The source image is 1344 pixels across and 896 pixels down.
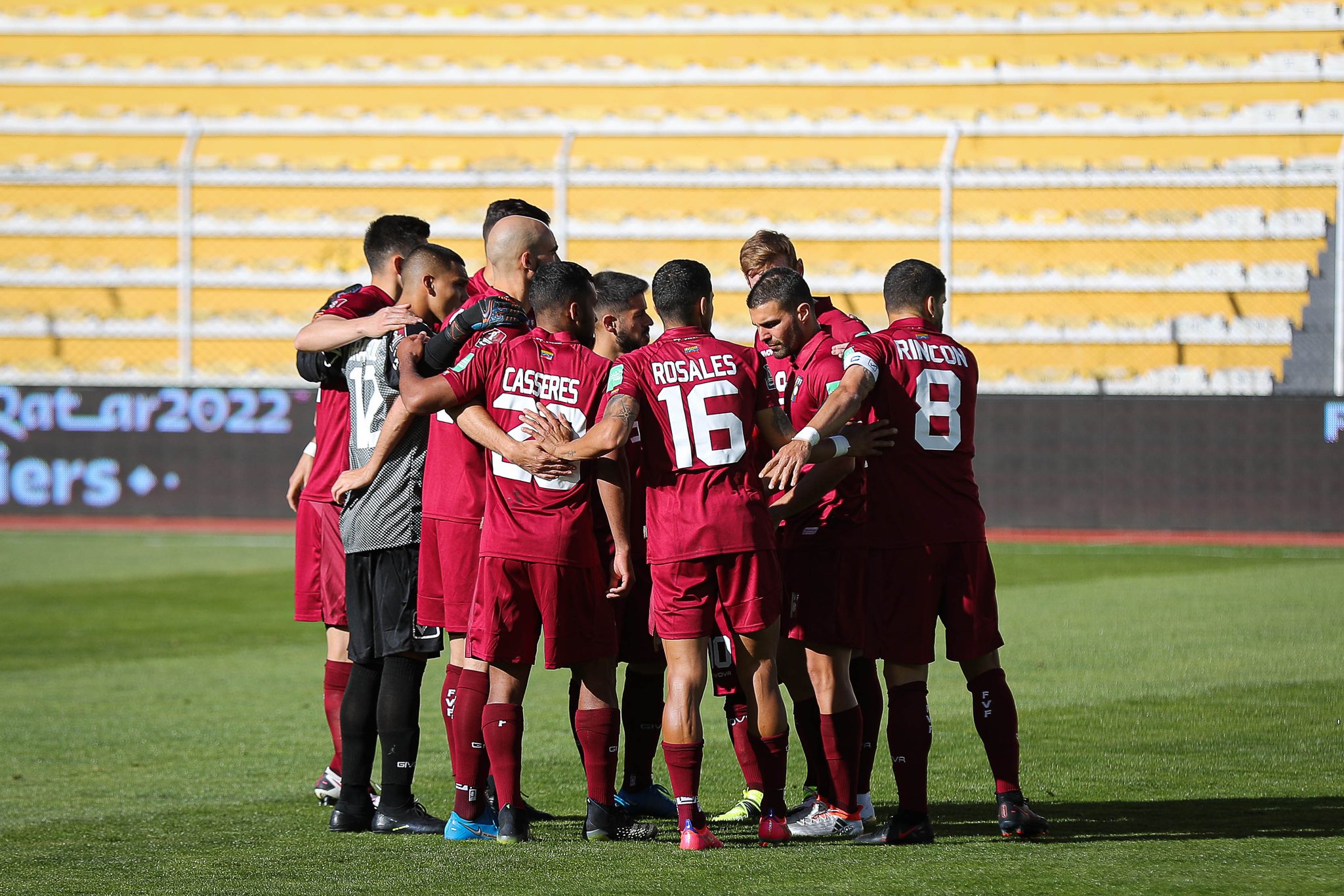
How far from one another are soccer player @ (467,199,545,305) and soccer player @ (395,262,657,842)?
0.93 ft

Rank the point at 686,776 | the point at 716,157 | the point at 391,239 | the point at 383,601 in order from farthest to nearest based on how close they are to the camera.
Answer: the point at 716,157 → the point at 391,239 → the point at 383,601 → the point at 686,776

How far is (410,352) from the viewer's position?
5297 millimetres

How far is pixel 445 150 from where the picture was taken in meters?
20.3

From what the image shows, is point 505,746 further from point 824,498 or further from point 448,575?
point 824,498

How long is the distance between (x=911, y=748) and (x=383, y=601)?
185cm

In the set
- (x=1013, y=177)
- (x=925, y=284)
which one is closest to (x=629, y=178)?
(x=1013, y=177)

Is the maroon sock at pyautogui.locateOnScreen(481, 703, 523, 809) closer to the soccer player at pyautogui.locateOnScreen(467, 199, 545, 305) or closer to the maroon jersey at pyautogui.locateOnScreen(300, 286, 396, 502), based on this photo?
the maroon jersey at pyautogui.locateOnScreen(300, 286, 396, 502)

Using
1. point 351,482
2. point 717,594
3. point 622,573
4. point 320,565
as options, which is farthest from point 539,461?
point 320,565

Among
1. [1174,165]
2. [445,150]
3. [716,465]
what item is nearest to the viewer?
[716,465]

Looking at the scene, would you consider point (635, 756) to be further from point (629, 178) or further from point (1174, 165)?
point (1174, 165)

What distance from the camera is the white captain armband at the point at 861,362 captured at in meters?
5.14

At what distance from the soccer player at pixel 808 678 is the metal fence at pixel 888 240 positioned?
35.9ft

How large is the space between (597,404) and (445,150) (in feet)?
51.9

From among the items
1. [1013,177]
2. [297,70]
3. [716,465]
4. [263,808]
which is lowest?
[263,808]
